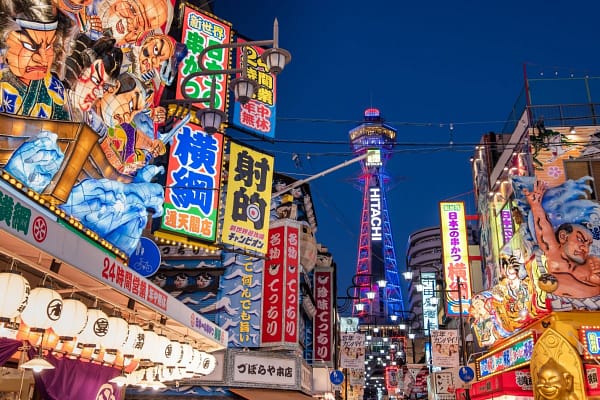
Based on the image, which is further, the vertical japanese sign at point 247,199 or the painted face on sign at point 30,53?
the vertical japanese sign at point 247,199

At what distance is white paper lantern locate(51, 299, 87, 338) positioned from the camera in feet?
25.1

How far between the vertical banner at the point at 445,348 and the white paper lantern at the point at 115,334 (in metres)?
22.0

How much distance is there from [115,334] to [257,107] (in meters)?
8.46

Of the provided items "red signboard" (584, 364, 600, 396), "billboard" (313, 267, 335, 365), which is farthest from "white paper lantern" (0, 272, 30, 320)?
"billboard" (313, 267, 335, 365)

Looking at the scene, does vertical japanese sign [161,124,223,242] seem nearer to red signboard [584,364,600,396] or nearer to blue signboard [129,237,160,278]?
blue signboard [129,237,160,278]

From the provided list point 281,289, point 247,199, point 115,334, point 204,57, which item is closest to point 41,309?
point 115,334

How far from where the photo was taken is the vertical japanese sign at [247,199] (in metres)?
14.4

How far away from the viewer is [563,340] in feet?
54.5

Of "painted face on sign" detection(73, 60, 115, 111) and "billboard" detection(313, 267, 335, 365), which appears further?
"billboard" detection(313, 267, 335, 365)

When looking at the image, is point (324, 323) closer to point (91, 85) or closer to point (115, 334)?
point (91, 85)

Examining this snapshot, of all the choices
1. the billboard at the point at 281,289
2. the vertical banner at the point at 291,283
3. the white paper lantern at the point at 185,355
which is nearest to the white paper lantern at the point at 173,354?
the white paper lantern at the point at 185,355

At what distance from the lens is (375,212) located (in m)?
108

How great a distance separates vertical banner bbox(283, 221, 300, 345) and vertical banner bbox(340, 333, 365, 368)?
34.8 feet

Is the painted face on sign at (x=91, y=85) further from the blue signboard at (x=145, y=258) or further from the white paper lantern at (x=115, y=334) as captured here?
the white paper lantern at (x=115, y=334)
